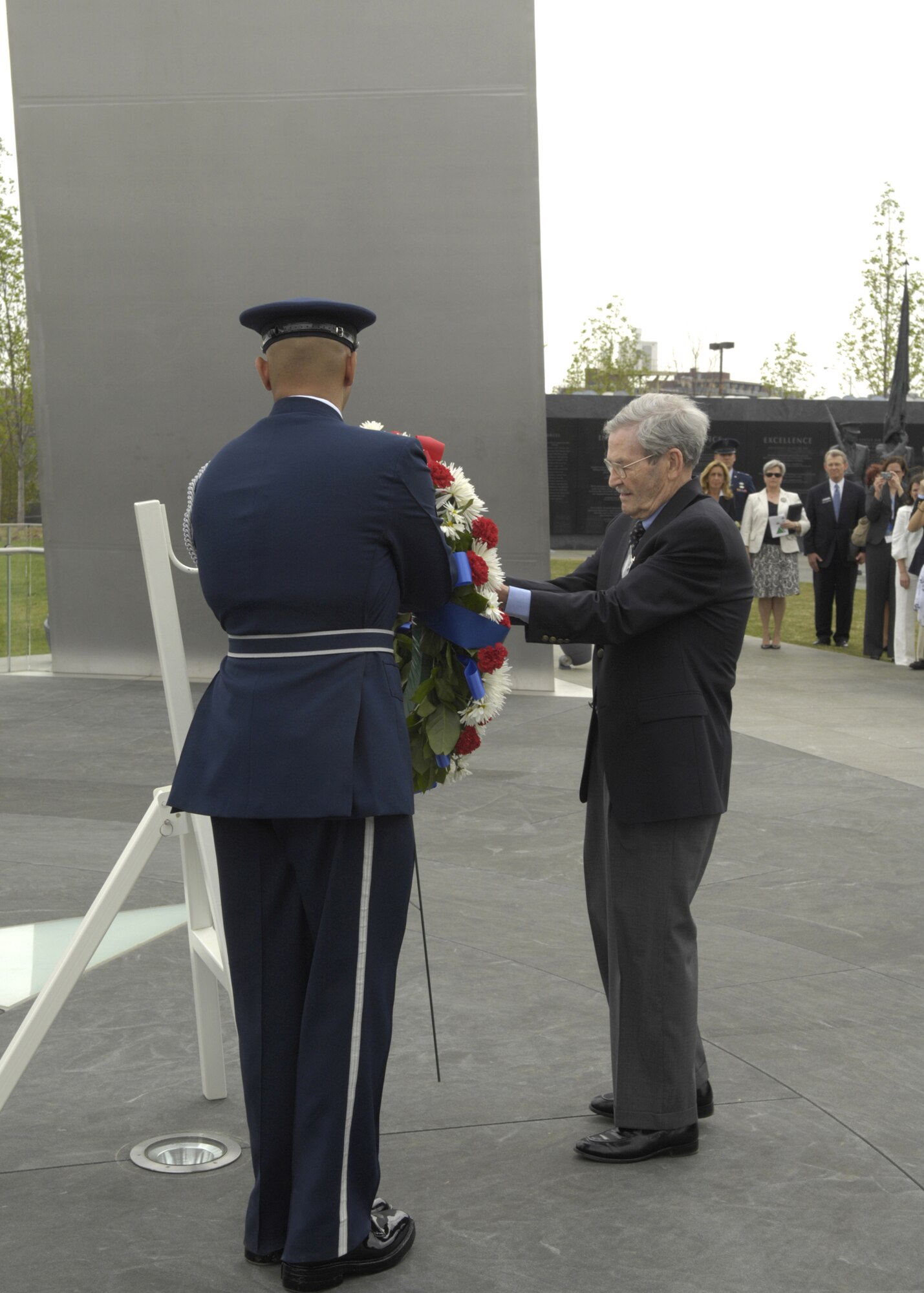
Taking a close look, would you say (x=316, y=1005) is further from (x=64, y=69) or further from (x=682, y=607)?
(x=64, y=69)

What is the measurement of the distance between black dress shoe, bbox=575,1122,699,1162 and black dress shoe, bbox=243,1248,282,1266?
0.85 meters

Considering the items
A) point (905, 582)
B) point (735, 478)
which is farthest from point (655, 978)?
point (735, 478)

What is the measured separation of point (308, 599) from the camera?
2.81 m

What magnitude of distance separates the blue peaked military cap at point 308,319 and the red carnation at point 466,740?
93 cm

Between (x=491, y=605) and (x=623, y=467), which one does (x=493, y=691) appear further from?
(x=623, y=467)

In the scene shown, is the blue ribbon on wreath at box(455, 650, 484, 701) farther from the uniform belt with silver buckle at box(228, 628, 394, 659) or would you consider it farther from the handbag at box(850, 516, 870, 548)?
the handbag at box(850, 516, 870, 548)

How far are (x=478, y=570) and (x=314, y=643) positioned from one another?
475 millimetres

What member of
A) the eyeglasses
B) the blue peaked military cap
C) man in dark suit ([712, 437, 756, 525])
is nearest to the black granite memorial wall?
man in dark suit ([712, 437, 756, 525])

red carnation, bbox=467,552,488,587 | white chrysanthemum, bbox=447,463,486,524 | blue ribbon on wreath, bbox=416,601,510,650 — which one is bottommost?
blue ribbon on wreath, bbox=416,601,510,650

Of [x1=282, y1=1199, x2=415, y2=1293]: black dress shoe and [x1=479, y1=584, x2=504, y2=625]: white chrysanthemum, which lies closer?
[x1=282, y1=1199, x2=415, y2=1293]: black dress shoe


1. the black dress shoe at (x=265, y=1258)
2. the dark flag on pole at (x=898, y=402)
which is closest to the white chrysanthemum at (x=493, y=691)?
the black dress shoe at (x=265, y=1258)

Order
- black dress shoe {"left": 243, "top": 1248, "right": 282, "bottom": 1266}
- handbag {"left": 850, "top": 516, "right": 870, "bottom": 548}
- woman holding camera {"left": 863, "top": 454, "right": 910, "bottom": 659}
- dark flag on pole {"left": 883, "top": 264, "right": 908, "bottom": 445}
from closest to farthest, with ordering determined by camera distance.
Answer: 1. black dress shoe {"left": 243, "top": 1248, "right": 282, "bottom": 1266}
2. woman holding camera {"left": 863, "top": 454, "right": 910, "bottom": 659}
3. handbag {"left": 850, "top": 516, "right": 870, "bottom": 548}
4. dark flag on pole {"left": 883, "top": 264, "right": 908, "bottom": 445}

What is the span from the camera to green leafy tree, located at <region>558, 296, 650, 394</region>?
52156 mm

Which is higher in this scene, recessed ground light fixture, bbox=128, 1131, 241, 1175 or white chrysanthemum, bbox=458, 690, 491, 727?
white chrysanthemum, bbox=458, 690, 491, 727
